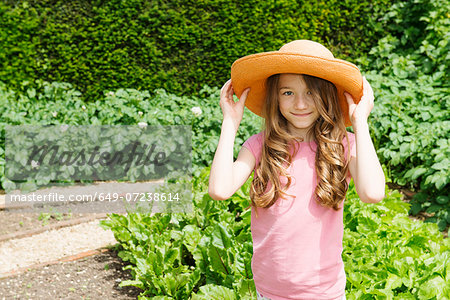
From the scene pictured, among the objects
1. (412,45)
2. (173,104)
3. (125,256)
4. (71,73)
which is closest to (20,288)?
(125,256)

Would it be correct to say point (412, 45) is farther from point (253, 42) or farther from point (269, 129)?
point (269, 129)

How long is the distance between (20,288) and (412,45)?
575cm

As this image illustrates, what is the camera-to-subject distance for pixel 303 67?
62.6 inches

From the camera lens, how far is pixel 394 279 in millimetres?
2256

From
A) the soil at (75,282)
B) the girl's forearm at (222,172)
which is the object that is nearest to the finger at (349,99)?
the girl's forearm at (222,172)

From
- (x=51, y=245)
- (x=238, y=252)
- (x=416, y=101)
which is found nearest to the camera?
(x=238, y=252)

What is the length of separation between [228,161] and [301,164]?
0.90ft

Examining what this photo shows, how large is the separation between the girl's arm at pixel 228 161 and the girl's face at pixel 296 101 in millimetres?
155


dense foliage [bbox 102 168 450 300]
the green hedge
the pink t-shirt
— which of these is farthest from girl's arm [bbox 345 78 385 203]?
the green hedge

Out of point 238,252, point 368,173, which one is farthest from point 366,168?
point 238,252

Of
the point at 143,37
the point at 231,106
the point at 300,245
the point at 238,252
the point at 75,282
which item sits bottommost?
the point at 75,282

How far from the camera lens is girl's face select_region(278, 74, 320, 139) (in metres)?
1.69

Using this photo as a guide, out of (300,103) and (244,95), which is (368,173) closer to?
(300,103)

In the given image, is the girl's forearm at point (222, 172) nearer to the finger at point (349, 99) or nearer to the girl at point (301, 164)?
the girl at point (301, 164)
